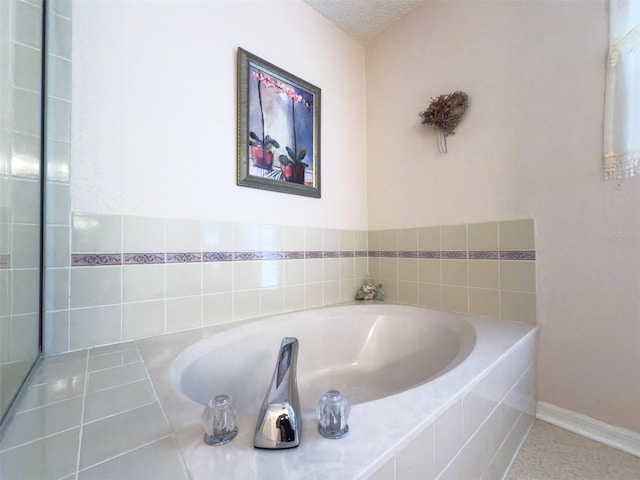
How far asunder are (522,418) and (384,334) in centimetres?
66

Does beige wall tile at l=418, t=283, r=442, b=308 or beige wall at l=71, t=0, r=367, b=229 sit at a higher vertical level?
beige wall at l=71, t=0, r=367, b=229

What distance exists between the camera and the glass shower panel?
604 millimetres

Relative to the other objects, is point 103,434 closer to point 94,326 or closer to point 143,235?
point 94,326

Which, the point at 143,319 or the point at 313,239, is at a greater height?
the point at 313,239

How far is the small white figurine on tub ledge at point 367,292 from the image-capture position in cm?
178

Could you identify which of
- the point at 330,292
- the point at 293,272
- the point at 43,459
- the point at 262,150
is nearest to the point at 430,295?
the point at 330,292

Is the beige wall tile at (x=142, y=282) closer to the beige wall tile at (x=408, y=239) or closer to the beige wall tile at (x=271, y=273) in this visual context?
the beige wall tile at (x=271, y=273)

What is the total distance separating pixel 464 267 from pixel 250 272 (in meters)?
1.19

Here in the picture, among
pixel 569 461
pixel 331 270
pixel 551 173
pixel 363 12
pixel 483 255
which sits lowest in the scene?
pixel 569 461

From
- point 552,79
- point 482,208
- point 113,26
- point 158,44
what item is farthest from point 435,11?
point 113,26

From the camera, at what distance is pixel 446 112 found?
148 centimetres

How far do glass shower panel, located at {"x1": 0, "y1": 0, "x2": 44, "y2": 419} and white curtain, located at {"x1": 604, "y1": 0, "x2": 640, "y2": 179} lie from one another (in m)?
1.94

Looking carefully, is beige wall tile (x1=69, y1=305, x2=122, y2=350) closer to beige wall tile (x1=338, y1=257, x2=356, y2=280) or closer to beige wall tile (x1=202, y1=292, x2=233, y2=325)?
beige wall tile (x1=202, y1=292, x2=233, y2=325)

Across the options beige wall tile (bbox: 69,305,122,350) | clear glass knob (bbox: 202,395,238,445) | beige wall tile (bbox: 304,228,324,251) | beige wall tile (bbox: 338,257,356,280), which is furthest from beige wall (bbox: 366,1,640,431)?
beige wall tile (bbox: 69,305,122,350)
